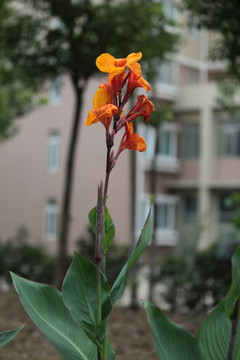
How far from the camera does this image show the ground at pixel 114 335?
5.02 metres

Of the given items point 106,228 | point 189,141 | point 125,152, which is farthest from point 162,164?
point 106,228

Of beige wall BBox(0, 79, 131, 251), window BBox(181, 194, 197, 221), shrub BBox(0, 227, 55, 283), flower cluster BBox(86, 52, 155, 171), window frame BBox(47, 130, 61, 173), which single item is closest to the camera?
flower cluster BBox(86, 52, 155, 171)

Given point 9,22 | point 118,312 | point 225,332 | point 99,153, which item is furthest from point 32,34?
point 99,153

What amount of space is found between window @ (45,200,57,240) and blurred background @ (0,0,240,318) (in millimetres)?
53

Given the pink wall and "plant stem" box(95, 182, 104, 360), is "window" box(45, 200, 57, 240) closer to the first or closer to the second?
the pink wall

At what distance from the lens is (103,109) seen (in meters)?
2.18

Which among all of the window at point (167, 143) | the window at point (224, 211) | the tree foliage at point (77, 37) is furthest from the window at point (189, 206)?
the tree foliage at point (77, 37)

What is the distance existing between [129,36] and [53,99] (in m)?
17.2

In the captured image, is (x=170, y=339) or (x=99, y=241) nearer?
(x=99, y=241)

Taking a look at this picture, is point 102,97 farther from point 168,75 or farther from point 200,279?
point 168,75

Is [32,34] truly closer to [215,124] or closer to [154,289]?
[154,289]

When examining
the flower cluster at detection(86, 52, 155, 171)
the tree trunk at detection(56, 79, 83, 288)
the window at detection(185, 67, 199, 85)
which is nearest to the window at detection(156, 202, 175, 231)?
the window at detection(185, 67, 199, 85)

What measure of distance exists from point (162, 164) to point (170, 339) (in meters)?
22.4

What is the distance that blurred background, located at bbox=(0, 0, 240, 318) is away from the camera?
851 cm
